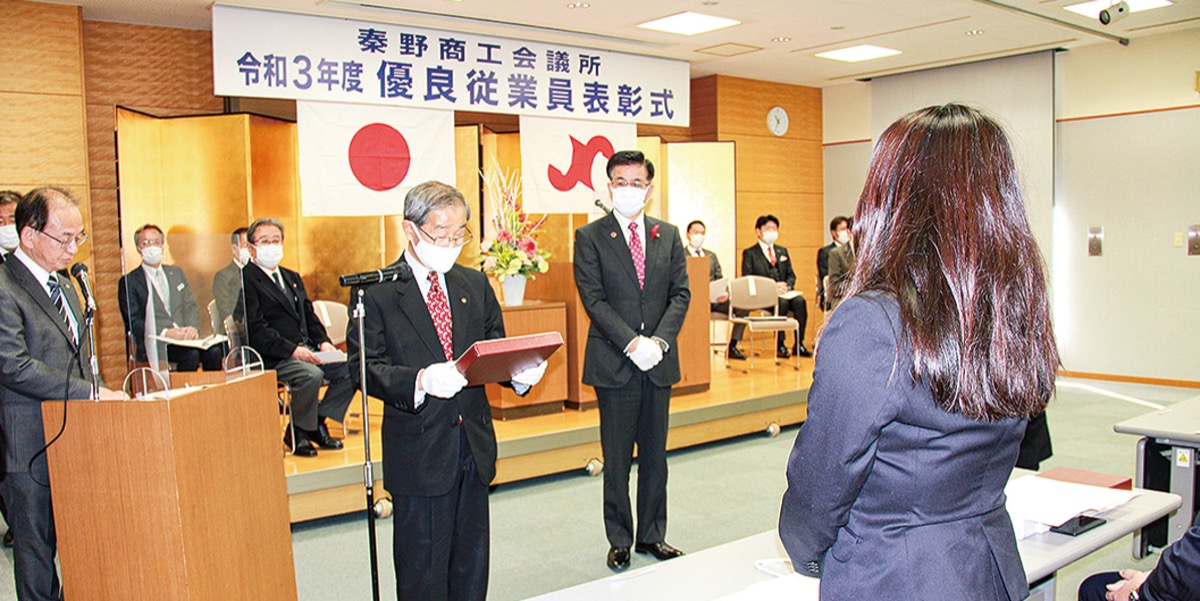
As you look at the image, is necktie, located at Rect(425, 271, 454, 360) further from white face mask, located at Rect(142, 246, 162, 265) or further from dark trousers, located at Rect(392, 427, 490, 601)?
white face mask, located at Rect(142, 246, 162, 265)

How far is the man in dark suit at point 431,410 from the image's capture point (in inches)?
108

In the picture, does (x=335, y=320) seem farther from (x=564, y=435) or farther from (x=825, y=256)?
(x=825, y=256)

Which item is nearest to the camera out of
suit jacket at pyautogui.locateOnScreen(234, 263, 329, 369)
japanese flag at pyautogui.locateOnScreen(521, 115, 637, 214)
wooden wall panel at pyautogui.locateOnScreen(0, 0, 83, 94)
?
suit jacket at pyautogui.locateOnScreen(234, 263, 329, 369)

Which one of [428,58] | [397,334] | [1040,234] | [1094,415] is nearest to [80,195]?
[428,58]

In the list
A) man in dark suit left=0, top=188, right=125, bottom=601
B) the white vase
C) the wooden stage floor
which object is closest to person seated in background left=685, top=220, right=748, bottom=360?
the wooden stage floor

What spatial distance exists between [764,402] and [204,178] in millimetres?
4519

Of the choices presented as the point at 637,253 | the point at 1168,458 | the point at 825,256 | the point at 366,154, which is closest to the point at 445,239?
the point at 637,253

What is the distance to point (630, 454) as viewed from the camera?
4.10 metres

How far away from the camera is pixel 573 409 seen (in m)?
6.37

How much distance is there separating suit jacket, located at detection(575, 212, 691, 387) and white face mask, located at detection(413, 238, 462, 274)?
4.08ft

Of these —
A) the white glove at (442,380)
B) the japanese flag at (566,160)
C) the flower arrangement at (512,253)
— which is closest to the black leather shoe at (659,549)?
the white glove at (442,380)

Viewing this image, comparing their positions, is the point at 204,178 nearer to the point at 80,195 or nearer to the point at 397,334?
the point at 80,195

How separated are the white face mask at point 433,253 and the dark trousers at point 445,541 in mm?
499

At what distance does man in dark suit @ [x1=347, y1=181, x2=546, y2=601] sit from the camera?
2.73 metres
